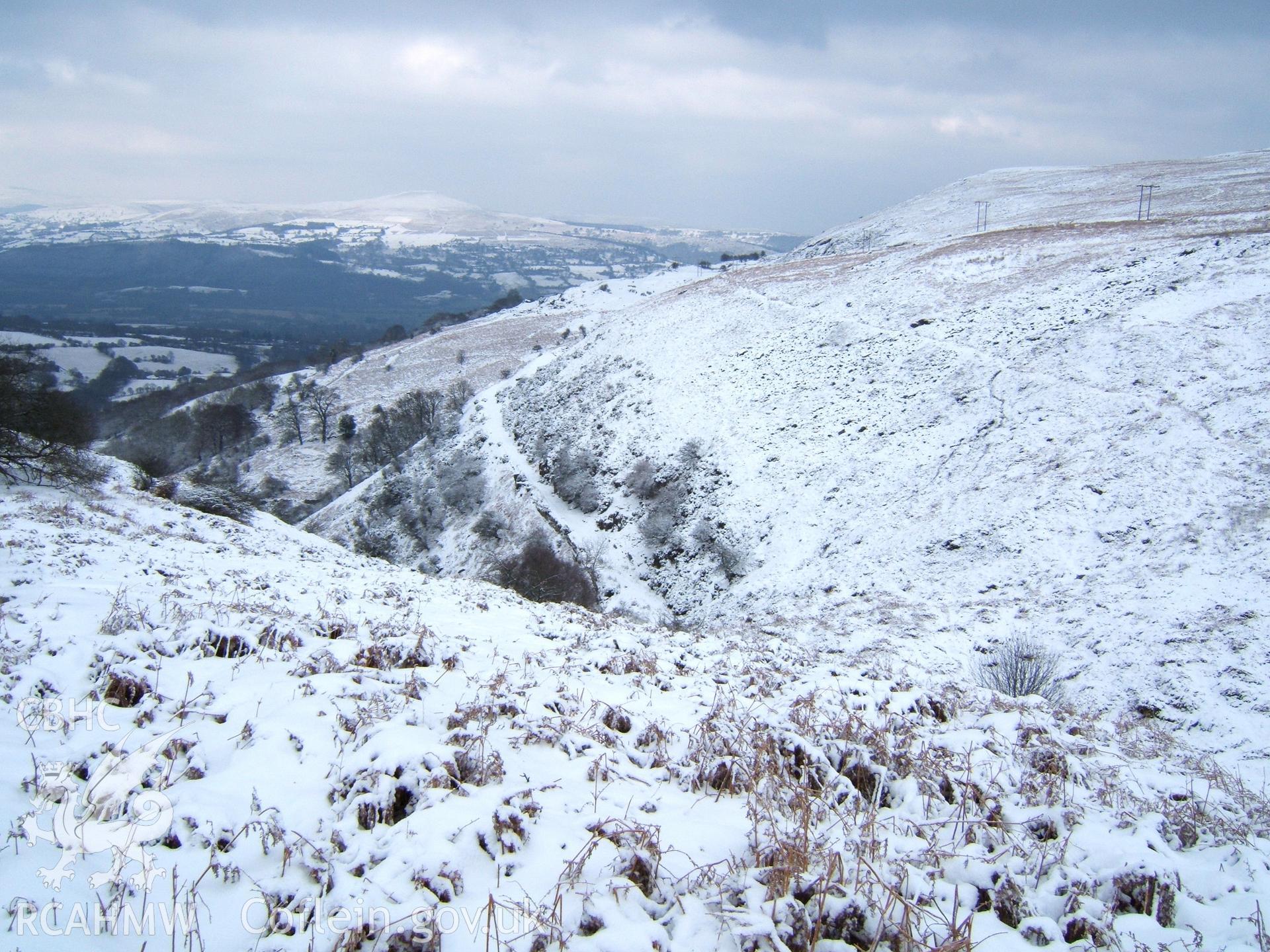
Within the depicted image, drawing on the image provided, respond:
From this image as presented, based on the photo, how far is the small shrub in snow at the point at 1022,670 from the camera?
10922mm

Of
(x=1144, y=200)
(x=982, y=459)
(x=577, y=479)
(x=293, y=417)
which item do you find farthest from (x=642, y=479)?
(x=1144, y=200)

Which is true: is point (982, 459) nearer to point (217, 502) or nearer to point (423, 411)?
point (217, 502)

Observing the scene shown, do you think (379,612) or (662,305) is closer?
(379,612)

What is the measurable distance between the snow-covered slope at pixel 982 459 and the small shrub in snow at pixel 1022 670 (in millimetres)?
418

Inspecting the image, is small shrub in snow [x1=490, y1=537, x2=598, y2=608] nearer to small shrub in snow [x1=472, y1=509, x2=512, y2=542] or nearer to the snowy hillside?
small shrub in snow [x1=472, y1=509, x2=512, y2=542]

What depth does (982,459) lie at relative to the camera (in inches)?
852

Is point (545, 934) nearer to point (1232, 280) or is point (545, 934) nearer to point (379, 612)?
point (379, 612)

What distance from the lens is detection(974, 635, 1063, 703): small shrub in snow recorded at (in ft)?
35.8

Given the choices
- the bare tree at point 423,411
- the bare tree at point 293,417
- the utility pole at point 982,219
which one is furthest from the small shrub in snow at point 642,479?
the bare tree at point 293,417

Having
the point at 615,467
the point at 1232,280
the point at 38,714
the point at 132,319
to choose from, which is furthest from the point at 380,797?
the point at 132,319

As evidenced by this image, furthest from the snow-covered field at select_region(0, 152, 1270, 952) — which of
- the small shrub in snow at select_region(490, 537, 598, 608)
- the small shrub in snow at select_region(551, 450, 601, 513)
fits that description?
the small shrub in snow at select_region(551, 450, 601, 513)

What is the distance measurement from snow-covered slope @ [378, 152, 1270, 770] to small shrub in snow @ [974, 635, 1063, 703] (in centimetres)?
42

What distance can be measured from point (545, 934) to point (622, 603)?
895 inches

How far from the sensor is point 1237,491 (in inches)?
618
